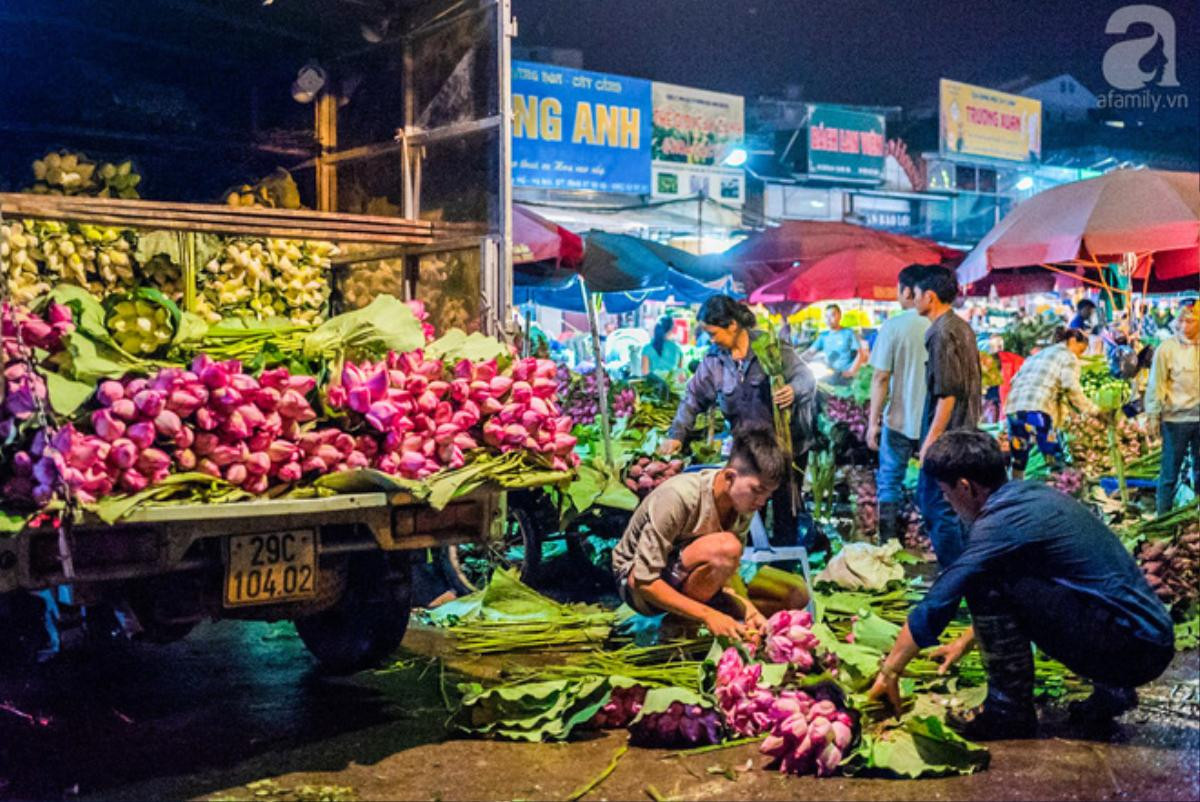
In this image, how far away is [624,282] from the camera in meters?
16.0

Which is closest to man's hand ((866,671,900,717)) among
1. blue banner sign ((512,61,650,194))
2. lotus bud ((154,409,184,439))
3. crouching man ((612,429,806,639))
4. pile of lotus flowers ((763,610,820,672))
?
pile of lotus flowers ((763,610,820,672))

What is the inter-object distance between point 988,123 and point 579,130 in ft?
66.6

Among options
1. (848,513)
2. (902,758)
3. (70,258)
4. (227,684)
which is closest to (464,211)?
(70,258)

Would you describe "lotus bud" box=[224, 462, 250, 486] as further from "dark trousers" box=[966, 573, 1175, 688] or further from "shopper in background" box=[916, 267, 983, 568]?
"shopper in background" box=[916, 267, 983, 568]

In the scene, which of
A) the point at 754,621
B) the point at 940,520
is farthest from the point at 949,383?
the point at 754,621

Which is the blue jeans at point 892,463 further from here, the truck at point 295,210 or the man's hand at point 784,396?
the truck at point 295,210

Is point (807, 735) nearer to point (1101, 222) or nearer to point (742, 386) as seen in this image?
→ point (742, 386)

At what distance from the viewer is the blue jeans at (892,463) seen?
8.39 m

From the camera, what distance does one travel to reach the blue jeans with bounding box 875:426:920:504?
839 centimetres

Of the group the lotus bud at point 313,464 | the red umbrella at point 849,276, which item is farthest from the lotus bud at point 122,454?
the red umbrella at point 849,276

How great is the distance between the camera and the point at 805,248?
53.6ft

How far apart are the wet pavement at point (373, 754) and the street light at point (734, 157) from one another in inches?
1101

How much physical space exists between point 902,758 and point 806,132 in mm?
32774

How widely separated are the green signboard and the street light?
334cm
